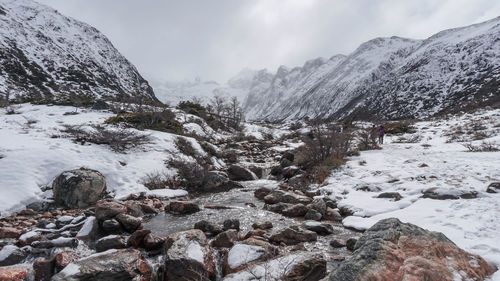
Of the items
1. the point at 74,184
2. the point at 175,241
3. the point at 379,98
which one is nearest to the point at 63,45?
the point at 74,184

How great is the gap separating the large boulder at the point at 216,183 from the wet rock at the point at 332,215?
205 inches

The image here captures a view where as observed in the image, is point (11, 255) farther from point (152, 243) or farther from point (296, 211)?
point (296, 211)

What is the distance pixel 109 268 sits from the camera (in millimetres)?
4121

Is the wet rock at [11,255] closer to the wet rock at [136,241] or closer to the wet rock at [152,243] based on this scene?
the wet rock at [136,241]

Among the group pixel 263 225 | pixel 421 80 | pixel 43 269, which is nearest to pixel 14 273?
pixel 43 269

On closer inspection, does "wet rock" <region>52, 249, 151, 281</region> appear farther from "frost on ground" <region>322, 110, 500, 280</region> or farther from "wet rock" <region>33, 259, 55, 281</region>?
"frost on ground" <region>322, 110, 500, 280</region>

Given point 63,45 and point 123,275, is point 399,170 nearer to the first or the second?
point 123,275

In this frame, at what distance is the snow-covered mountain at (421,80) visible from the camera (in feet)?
218

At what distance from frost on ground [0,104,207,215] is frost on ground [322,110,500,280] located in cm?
715

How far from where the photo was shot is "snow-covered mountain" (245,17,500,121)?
218ft

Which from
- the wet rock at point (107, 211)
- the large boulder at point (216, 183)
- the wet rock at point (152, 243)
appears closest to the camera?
the wet rock at point (152, 243)

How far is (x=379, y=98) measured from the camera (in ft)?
326

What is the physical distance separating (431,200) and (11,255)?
391 inches

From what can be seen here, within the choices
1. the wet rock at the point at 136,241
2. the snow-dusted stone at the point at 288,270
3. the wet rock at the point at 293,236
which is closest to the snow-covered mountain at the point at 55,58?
the wet rock at the point at 136,241
